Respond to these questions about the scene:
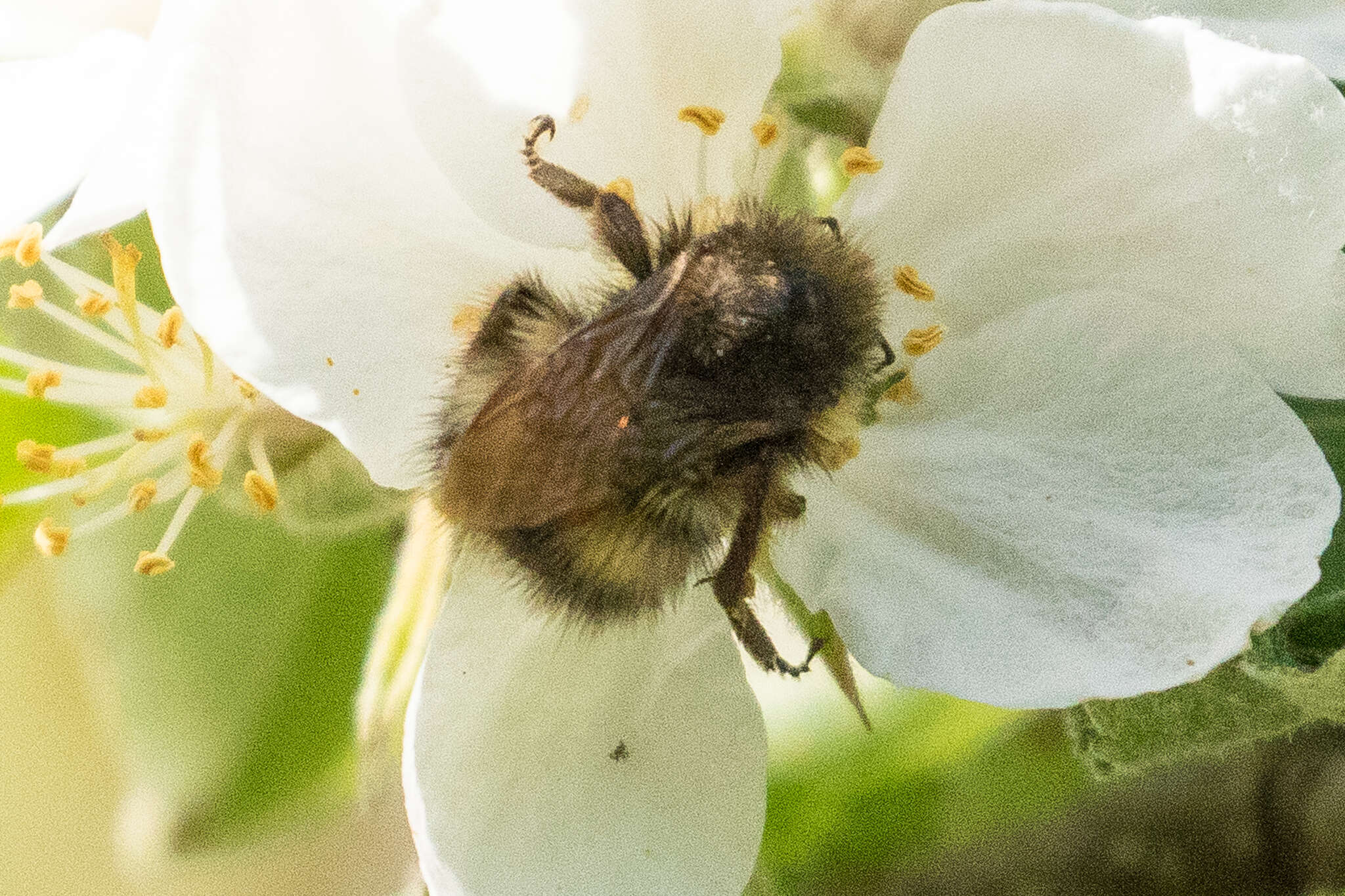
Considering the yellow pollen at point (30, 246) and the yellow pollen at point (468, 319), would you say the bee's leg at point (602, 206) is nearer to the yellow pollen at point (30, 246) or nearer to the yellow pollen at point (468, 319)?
the yellow pollen at point (468, 319)

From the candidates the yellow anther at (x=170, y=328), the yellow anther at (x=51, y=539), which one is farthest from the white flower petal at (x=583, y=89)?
the yellow anther at (x=51, y=539)

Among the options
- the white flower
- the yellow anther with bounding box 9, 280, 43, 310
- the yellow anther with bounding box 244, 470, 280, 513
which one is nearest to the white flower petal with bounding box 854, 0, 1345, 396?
the white flower

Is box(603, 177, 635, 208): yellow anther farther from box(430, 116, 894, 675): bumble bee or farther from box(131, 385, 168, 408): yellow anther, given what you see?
box(131, 385, 168, 408): yellow anther

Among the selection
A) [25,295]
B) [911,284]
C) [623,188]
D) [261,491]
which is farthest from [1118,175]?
[25,295]

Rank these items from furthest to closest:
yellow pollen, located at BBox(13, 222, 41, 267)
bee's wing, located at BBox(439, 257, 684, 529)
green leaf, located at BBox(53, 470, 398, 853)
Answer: green leaf, located at BBox(53, 470, 398, 853) → yellow pollen, located at BBox(13, 222, 41, 267) → bee's wing, located at BBox(439, 257, 684, 529)

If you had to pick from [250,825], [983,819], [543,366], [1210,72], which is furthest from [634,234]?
[250,825]

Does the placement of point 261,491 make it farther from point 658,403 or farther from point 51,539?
point 658,403
